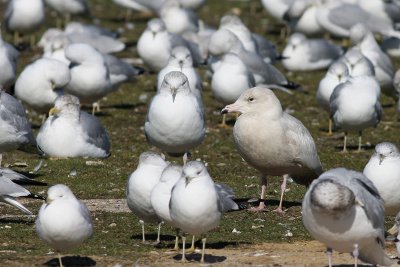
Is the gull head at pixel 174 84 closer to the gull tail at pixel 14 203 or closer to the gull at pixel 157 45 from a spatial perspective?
the gull tail at pixel 14 203

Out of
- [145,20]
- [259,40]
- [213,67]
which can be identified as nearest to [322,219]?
[213,67]

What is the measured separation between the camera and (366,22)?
27078 mm

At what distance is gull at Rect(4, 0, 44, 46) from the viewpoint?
2508 cm

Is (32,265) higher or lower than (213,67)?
lower

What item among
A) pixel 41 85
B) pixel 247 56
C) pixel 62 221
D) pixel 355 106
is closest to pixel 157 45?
pixel 247 56

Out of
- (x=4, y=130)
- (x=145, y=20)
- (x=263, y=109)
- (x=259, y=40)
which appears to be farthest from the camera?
(x=145, y=20)

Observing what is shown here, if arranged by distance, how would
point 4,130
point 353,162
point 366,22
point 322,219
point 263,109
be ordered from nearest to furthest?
point 322,219
point 263,109
point 4,130
point 353,162
point 366,22

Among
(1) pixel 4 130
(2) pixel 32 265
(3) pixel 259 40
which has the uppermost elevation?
(3) pixel 259 40

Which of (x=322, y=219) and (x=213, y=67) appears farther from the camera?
(x=213, y=67)

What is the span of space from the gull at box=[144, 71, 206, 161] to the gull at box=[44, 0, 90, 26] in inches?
559

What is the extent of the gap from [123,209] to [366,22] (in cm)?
1487

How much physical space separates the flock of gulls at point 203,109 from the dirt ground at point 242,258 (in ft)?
0.78

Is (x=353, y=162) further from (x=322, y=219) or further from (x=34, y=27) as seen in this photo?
(x=34, y=27)

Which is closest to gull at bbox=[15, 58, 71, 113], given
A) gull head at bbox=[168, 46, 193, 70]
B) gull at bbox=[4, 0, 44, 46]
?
gull head at bbox=[168, 46, 193, 70]
